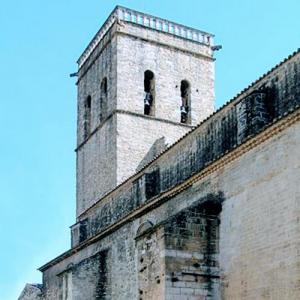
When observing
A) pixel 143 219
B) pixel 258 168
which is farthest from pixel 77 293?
pixel 258 168

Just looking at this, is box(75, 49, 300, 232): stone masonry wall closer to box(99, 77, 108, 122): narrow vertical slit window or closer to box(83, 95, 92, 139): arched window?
box(99, 77, 108, 122): narrow vertical slit window

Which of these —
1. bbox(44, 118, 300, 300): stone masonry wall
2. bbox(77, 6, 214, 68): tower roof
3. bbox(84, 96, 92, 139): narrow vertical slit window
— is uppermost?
bbox(77, 6, 214, 68): tower roof

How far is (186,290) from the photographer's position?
553 inches

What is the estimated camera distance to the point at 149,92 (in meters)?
26.9

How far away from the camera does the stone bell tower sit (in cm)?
2577

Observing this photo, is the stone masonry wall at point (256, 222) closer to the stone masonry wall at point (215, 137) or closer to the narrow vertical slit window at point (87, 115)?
the stone masonry wall at point (215, 137)

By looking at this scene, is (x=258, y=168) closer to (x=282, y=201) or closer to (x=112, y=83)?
(x=282, y=201)

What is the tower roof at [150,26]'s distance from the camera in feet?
88.2

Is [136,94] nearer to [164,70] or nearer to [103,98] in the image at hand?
[164,70]

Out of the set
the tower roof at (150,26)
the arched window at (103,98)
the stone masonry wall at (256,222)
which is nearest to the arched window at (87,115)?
the arched window at (103,98)

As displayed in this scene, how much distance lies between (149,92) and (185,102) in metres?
1.52

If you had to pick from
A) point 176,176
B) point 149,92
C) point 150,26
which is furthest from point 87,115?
point 176,176

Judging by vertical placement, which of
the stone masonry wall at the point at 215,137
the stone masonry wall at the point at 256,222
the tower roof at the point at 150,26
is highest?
the tower roof at the point at 150,26

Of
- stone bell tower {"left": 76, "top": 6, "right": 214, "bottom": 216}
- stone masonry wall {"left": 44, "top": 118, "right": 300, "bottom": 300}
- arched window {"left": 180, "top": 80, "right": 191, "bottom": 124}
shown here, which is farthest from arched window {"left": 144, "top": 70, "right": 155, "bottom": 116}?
stone masonry wall {"left": 44, "top": 118, "right": 300, "bottom": 300}
